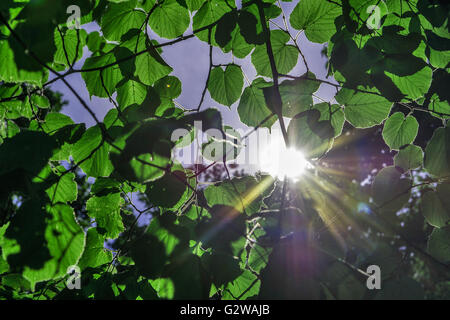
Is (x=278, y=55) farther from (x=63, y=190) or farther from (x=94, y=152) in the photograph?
(x=63, y=190)

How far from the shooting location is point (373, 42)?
746mm

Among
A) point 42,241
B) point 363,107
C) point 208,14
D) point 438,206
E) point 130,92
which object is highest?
point 208,14

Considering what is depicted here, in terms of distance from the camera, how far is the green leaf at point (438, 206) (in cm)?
82

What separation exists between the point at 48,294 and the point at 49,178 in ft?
1.82

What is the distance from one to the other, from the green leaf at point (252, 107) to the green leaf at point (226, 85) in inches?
1.5

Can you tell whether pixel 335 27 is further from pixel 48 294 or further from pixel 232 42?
pixel 48 294

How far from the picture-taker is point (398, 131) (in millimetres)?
978

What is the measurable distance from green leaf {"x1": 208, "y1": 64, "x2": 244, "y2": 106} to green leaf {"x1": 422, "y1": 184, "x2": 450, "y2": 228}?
0.67 metres

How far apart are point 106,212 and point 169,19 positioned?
669 mm

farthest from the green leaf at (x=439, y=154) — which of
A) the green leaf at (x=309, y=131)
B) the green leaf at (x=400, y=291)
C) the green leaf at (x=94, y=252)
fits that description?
the green leaf at (x=94, y=252)

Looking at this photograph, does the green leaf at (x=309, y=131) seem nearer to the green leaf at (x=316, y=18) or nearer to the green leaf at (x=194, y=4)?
the green leaf at (x=316, y=18)

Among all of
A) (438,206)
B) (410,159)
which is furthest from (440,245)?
(410,159)
